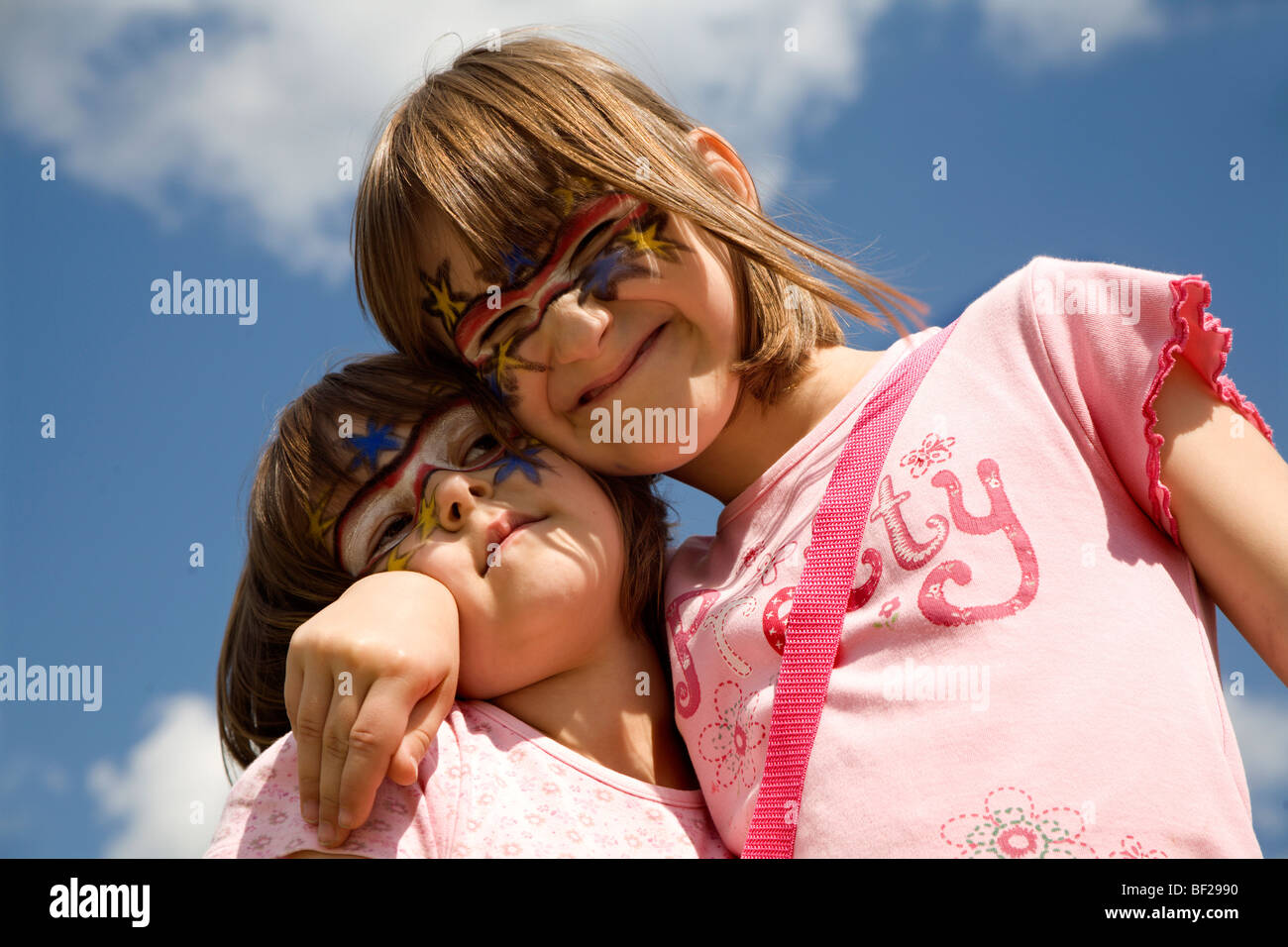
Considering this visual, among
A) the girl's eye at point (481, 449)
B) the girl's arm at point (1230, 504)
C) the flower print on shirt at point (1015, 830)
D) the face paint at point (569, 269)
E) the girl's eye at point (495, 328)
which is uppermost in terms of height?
the face paint at point (569, 269)

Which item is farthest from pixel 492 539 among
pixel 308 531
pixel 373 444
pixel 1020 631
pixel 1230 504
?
pixel 1230 504

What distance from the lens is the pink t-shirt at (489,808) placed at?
1.75 metres

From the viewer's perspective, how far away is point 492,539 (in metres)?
1.99

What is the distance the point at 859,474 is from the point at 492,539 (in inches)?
27.1

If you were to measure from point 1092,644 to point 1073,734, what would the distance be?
0.48 ft

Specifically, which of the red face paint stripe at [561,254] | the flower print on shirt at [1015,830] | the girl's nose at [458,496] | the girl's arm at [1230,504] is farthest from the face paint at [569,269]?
the flower print on shirt at [1015,830]

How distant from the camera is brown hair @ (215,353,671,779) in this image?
7.32 ft

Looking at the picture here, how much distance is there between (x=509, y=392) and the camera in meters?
2.20

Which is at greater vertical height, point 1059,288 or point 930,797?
point 1059,288

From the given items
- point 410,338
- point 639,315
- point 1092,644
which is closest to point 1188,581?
point 1092,644

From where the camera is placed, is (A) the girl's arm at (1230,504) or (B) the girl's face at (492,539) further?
(B) the girl's face at (492,539)

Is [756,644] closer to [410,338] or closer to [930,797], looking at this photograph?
[930,797]

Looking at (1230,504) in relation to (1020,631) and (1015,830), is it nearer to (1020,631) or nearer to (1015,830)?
(1020,631)

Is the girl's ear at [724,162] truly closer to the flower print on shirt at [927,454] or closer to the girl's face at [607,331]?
the girl's face at [607,331]
